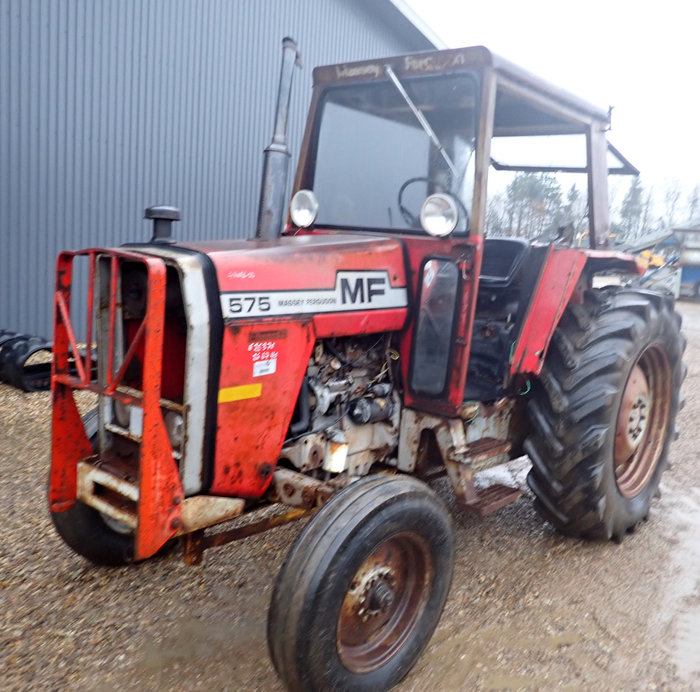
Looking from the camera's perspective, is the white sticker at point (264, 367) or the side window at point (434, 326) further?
the side window at point (434, 326)

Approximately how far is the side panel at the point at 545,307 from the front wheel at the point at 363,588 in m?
1.04

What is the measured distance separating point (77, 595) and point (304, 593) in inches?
51.5

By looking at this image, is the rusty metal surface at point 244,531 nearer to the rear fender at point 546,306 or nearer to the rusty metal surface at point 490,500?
the rusty metal surface at point 490,500

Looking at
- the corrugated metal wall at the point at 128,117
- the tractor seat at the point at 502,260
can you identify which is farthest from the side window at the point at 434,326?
the corrugated metal wall at the point at 128,117

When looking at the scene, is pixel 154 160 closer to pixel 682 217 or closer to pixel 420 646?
pixel 420 646

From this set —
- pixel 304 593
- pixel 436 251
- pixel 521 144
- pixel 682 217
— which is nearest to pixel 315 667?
pixel 304 593

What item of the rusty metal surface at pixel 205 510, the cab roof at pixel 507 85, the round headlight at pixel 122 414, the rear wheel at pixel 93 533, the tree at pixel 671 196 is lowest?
the rear wheel at pixel 93 533

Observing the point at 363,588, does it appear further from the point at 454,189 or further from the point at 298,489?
the point at 454,189

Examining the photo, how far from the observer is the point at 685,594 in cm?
319

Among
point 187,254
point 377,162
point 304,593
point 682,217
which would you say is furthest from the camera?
point 682,217

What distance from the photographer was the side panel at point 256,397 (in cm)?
240

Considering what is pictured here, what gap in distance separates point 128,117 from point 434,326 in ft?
18.7

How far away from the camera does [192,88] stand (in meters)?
7.92

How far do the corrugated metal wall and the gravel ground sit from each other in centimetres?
376
